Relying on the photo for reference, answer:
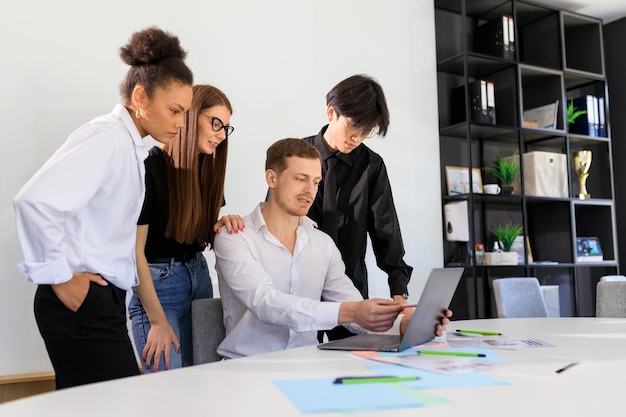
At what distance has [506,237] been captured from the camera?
14.7 ft

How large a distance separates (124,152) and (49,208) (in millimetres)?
256

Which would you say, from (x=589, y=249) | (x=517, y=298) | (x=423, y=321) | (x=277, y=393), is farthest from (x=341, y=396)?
(x=589, y=249)

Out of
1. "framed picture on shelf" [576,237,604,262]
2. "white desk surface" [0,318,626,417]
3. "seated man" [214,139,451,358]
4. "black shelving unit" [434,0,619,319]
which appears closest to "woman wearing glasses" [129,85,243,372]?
"seated man" [214,139,451,358]

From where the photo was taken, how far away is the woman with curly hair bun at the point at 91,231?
139cm

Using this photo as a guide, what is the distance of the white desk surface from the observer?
83 centimetres

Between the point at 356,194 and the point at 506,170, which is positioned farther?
the point at 506,170

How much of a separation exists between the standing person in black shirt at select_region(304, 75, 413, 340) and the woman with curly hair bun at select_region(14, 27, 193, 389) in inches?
36.0

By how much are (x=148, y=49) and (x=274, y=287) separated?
2.50 ft

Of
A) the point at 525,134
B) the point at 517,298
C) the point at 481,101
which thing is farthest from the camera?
the point at 525,134

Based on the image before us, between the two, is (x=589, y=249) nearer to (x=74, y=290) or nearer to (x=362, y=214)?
(x=362, y=214)

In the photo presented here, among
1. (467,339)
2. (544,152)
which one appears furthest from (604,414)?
(544,152)

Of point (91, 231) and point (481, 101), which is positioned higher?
point (481, 101)

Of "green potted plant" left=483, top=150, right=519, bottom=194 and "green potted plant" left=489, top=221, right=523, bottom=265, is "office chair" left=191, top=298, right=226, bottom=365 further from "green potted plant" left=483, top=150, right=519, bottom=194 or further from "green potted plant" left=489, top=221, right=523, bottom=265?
"green potted plant" left=483, top=150, right=519, bottom=194

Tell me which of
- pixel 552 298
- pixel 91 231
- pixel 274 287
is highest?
pixel 91 231
